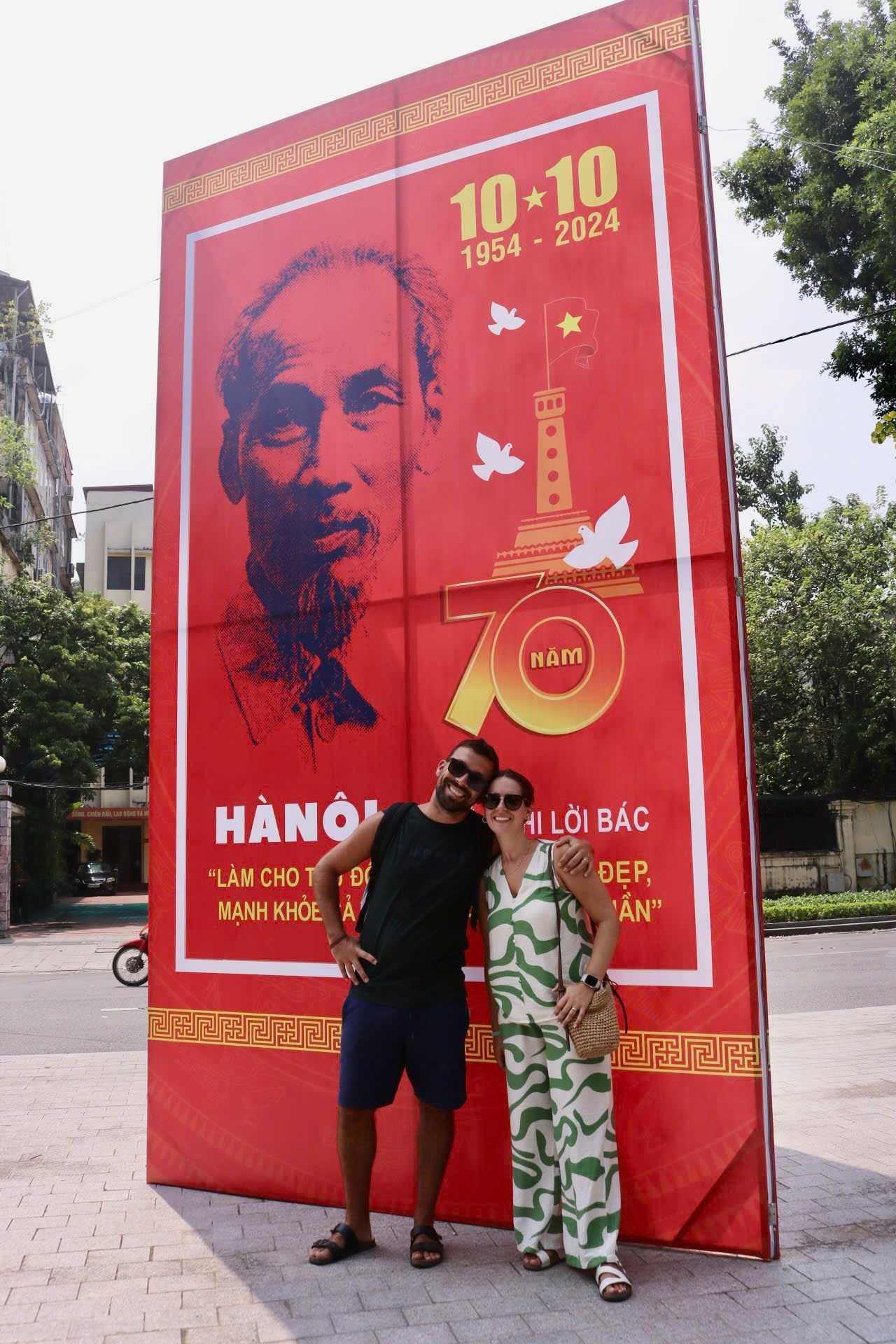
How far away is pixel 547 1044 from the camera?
12.7ft

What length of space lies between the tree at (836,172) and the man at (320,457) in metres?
11.8

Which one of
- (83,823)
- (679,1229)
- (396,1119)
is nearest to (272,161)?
(396,1119)

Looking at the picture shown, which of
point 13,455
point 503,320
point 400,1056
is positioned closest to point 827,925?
point 503,320

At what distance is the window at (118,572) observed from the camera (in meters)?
42.9

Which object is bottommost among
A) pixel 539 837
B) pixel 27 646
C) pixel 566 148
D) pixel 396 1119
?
pixel 396 1119

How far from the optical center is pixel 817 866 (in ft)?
79.7

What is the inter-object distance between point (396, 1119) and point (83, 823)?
37516 millimetres

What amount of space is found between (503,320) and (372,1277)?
12.0ft

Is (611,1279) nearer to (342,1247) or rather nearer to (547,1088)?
(547,1088)

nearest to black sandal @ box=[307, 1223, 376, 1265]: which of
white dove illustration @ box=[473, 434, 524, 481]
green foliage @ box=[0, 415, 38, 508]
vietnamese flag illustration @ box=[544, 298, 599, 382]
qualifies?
white dove illustration @ box=[473, 434, 524, 481]

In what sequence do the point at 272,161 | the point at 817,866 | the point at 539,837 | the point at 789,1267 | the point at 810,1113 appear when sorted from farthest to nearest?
the point at 817,866, the point at 810,1113, the point at 272,161, the point at 539,837, the point at 789,1267

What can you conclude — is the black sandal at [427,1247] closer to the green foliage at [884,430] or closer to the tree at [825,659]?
the green foliage at [884,430]

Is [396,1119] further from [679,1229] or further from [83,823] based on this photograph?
[83,823]

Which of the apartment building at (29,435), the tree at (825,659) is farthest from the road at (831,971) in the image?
the apartment building at (29,435)
